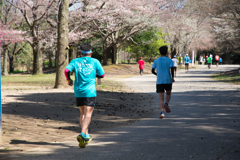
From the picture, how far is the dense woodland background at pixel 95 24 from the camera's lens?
850 inches

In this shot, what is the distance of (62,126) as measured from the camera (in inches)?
283

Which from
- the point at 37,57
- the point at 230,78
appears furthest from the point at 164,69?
the point at 37,57

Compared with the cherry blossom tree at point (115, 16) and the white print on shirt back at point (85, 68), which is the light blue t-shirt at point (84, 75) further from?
the cherry blossom tree at point (115, 16)

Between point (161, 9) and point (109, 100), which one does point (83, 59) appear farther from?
point (161, 9)

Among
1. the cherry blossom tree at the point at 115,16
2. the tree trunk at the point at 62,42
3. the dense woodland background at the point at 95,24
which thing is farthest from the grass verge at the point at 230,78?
the tree trunk at the point at 62,42

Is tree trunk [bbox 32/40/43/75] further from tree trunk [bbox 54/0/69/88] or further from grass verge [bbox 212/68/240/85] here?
grass verge [bbox 212/68/240/85]

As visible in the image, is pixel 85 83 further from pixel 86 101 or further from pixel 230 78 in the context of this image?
pixel 230 78

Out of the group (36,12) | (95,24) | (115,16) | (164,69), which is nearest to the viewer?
(164,69)

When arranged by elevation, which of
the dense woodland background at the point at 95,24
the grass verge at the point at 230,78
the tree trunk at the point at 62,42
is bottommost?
the grass verge at the point at 230,78

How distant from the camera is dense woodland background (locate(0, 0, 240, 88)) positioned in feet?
70.8

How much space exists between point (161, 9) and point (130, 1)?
704 centimetres

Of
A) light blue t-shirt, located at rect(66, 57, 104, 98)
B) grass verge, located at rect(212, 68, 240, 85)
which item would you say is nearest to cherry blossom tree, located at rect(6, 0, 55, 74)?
grass verge, located at rect(212, 68, 240, 85)

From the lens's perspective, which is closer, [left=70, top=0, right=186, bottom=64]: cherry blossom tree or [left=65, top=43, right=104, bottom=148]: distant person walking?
[left=65, top=43, right=104, bottom=148]: distant person walking

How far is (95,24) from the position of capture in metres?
27.8
